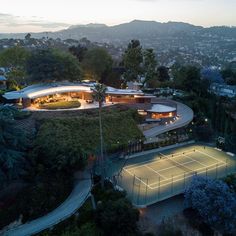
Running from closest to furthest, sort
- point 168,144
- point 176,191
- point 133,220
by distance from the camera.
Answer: point 133,220 < point 176,191 < point 168,144

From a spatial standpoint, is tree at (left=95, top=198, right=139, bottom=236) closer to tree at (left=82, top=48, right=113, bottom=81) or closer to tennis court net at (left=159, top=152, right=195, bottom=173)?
tennis court net at (left=159, top=152, right=195, bottom=173)

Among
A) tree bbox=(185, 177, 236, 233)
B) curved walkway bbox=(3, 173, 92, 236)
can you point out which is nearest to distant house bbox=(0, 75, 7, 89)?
curved walkway bbox=(3, 173, 92, 236)

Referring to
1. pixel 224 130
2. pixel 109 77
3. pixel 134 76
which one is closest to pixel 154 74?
pixel 134 76

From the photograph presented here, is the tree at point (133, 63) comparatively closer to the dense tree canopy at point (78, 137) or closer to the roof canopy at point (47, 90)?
the roof canopy at point (47, 90)

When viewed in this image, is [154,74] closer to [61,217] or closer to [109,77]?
[109,77]

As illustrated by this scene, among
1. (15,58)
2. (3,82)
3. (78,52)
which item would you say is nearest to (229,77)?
(78,52)

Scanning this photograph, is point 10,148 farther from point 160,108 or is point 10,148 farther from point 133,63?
point 133,63
